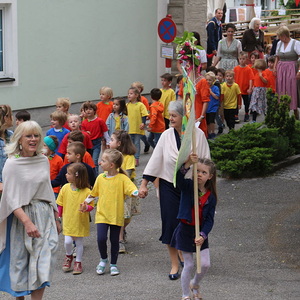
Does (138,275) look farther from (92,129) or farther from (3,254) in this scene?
(92,129)

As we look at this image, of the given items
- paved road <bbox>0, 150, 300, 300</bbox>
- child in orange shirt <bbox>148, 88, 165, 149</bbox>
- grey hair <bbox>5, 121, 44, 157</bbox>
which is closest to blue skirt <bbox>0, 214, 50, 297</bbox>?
grey hair <bbox>5, 121, 44, 157</bbox>

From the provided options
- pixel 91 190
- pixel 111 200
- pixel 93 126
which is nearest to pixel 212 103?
pixel 93 126

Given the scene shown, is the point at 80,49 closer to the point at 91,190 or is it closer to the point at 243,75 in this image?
the point at 243,75

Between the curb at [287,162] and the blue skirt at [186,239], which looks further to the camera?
the curb at [287,162]

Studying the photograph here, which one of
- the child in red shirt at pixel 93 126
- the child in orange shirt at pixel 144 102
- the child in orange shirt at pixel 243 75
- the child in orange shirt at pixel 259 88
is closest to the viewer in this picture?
the child in red shirt at pixel 93 126

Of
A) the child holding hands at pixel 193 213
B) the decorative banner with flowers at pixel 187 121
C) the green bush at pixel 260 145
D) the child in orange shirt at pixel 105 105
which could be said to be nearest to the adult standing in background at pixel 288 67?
the green bush at pixel 260 145

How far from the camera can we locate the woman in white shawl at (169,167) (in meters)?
8.23

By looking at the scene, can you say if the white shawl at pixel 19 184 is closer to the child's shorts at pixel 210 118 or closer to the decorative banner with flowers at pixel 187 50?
the decorative banner with flowers at pixel 187 50

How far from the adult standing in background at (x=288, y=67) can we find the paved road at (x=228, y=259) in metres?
5.01

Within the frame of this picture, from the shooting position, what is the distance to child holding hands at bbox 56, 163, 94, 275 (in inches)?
356

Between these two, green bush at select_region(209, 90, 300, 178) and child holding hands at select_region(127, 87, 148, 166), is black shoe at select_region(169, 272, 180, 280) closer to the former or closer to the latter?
green bush at select_region(209, 90, 300, 178)

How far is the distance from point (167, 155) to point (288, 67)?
929 centimetres

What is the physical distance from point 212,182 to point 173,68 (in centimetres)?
1623

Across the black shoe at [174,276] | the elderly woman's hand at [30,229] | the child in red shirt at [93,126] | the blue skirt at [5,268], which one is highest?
the child in red shirt at [93,126]
